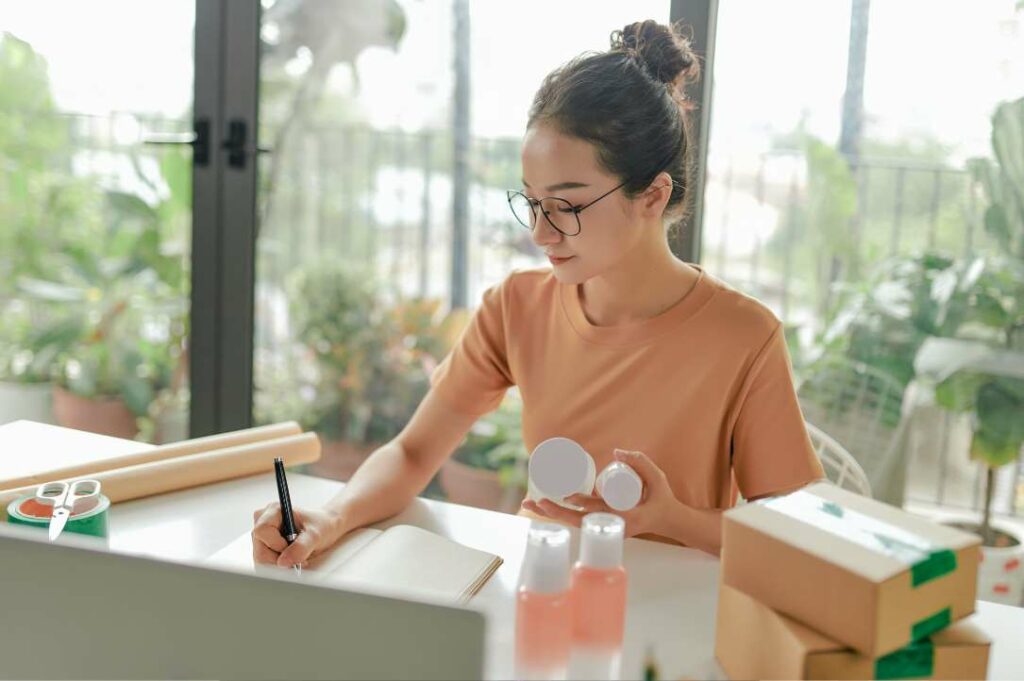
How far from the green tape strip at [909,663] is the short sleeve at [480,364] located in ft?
2.86

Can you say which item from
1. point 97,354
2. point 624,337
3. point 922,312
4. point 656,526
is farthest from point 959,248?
point 97,354

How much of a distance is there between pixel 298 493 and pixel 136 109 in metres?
1.63

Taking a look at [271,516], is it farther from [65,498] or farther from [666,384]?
[666,384]

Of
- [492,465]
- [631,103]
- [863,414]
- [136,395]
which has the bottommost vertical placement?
[492,465]

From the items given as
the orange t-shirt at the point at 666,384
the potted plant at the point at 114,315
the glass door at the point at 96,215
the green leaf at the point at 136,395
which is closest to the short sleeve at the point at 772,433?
the orange t-shirt at the point at 666,384

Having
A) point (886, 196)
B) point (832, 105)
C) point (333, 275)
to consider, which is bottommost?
point (333, 275)

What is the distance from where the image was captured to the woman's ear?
4.85ft

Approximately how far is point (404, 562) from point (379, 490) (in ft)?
0.72

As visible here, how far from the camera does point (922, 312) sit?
2.12 metres

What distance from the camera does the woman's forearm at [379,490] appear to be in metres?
1.29

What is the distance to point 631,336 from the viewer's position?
59.4 inches

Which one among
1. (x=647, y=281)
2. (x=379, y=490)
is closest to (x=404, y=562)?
(x=379, y=490)

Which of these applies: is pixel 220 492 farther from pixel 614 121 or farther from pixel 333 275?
pixel 333 275

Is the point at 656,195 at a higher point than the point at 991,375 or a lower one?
higher
